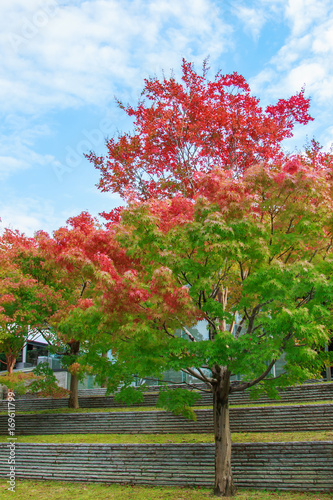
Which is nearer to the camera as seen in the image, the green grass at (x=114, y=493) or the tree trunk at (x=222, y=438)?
the green grass at (x=114, y=493)

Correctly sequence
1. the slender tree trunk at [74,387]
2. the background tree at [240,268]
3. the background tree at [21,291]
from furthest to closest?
the slender tree trunk at [74,387]
the background tree at [21,291]
the background tree at [240,268]

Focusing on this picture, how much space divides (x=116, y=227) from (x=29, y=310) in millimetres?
9752

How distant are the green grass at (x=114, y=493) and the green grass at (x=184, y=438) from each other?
1745 mm

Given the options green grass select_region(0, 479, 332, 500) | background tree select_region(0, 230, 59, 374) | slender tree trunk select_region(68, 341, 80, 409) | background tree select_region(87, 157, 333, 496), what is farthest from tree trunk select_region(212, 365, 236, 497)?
slender tree trunk select_region(68, 341, 80, 409)

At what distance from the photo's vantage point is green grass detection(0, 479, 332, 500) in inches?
379

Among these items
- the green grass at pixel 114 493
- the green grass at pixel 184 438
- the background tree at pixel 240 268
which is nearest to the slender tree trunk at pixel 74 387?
the green grass at pixel 184 438

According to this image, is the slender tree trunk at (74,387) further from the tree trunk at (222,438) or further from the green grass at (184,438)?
the tree trunk at (222,438)

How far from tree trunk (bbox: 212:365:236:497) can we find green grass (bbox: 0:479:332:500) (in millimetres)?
268

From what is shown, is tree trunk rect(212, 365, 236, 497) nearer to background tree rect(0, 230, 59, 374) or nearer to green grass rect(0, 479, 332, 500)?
green grass rect(0, 479, 332, 500)

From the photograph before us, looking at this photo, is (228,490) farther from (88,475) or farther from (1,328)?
(1,328)

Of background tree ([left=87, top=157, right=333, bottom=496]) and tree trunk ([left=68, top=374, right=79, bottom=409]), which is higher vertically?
background tree ([left=87, top=157, right=333, bottom=496])

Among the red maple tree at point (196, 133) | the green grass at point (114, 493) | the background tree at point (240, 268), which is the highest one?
the red maple tree at point (196, 133)

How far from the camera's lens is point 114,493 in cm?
1102

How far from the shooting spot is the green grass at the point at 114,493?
9.62m
